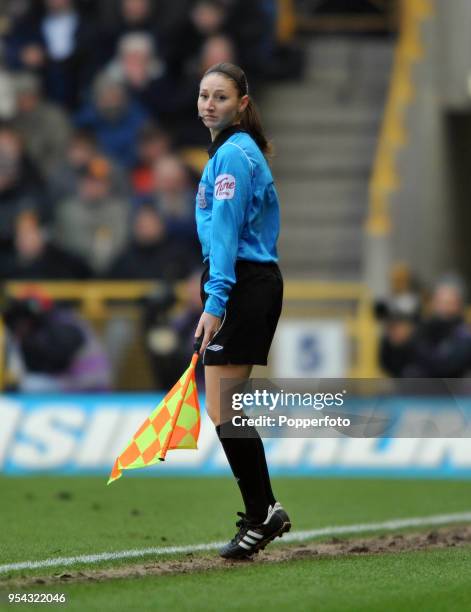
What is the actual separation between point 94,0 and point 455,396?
21.0 ft

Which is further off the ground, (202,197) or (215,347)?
(202,197)

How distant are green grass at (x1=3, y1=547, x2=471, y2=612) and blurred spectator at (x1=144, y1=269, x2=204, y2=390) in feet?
22.1

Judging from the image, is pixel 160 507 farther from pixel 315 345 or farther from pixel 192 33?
pixel 192 33

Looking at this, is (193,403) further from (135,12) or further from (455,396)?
(135,12)

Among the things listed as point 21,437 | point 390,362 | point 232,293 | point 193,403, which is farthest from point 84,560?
point 390,362

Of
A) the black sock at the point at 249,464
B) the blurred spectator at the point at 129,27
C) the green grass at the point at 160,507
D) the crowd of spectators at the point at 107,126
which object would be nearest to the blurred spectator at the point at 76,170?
the crowd of spectators at the point at 107,126

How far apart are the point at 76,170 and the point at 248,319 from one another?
9061mm

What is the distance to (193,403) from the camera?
23.0 feet

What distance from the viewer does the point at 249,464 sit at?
6.95 meters

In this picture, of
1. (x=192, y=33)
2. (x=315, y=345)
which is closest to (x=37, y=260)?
(x=315, y=345)

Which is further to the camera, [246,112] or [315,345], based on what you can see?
[315,345]

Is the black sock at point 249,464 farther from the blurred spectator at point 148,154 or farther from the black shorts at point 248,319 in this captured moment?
the blurred spectator at point 148,154

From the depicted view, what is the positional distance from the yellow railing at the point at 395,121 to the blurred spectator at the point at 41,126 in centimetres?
334

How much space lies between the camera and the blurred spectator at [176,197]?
15.1m
